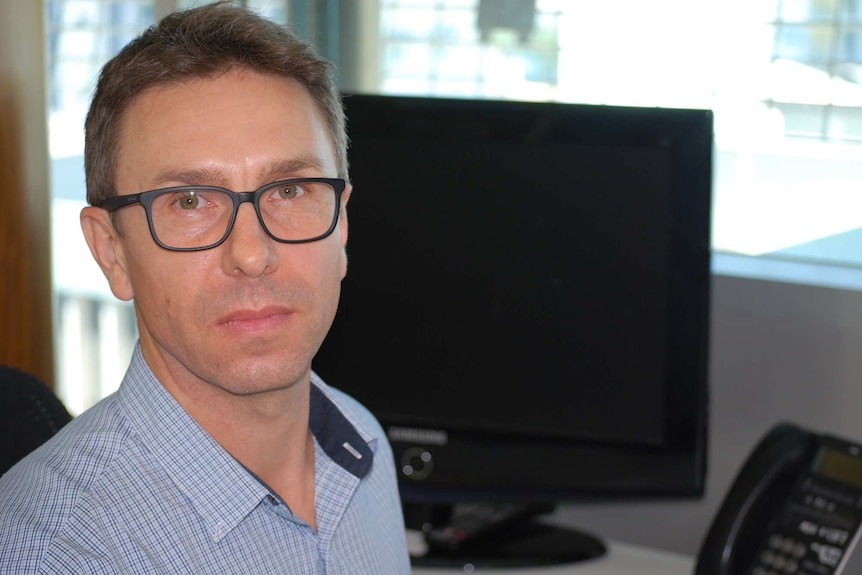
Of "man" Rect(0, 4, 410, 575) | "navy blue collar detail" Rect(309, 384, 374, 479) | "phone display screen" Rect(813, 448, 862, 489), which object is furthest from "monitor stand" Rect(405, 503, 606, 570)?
"man" Rect(0, 4, 410, 575)

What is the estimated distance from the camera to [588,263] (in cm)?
178

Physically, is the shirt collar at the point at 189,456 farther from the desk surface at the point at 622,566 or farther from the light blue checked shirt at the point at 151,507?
the desk surface at the point at 622,566

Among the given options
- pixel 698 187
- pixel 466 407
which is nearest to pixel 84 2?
pixel 466 407

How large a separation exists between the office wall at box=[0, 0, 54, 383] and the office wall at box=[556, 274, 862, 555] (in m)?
1.20

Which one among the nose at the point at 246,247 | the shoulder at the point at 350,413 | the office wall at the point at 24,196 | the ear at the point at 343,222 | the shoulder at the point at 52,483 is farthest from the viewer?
the office wall at the point at 24,196

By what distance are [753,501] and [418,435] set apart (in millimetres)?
571

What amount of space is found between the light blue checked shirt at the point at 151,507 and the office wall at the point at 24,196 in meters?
1.00

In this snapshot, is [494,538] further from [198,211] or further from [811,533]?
[198,211]

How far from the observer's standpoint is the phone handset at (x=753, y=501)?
161 centimetres

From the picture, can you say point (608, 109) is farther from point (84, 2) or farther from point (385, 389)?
point (84, 2)

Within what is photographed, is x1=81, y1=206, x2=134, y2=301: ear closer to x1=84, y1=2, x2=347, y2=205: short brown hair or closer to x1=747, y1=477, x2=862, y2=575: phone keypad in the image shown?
x1=84, y1=2, x2=347, y2=205: short brown hair

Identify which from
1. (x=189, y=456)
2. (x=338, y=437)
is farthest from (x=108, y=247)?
(x=338, y=437)

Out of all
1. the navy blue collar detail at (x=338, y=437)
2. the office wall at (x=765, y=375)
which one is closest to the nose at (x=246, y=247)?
the navy blue collar detail at (x=338, y=437)

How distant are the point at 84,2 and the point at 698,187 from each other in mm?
1726
